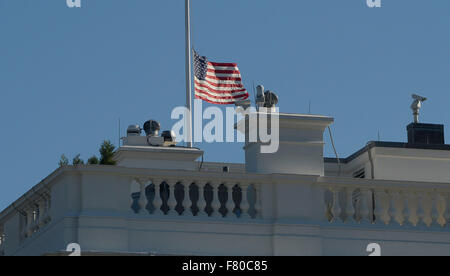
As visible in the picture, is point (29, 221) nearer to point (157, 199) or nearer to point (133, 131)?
point (157, 199)

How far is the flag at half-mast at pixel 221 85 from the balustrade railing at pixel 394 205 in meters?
8.64

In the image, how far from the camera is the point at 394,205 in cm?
2075

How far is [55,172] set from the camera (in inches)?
760

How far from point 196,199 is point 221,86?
931 cm

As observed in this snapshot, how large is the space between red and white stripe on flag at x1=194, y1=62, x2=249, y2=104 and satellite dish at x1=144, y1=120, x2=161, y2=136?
3.27 m

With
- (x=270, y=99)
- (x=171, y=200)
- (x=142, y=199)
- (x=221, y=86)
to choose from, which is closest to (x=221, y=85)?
(x=221, y=86)

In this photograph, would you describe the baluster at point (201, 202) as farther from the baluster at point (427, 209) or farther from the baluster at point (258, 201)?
the baluster at point (427, 209)

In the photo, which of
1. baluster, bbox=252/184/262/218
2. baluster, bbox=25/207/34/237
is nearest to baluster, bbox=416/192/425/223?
baluster, bbox=252/184/262/218

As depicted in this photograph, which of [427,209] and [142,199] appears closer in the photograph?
[142,199]

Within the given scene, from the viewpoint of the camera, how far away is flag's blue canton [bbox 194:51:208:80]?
103ft

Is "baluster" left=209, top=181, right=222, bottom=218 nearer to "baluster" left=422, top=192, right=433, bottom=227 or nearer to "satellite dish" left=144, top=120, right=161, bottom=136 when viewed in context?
"baluster" left=422, top=192, right=433, bottom=227

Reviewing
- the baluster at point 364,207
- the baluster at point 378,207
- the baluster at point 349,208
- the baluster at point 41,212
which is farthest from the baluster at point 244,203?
the baluster at point 41,212
